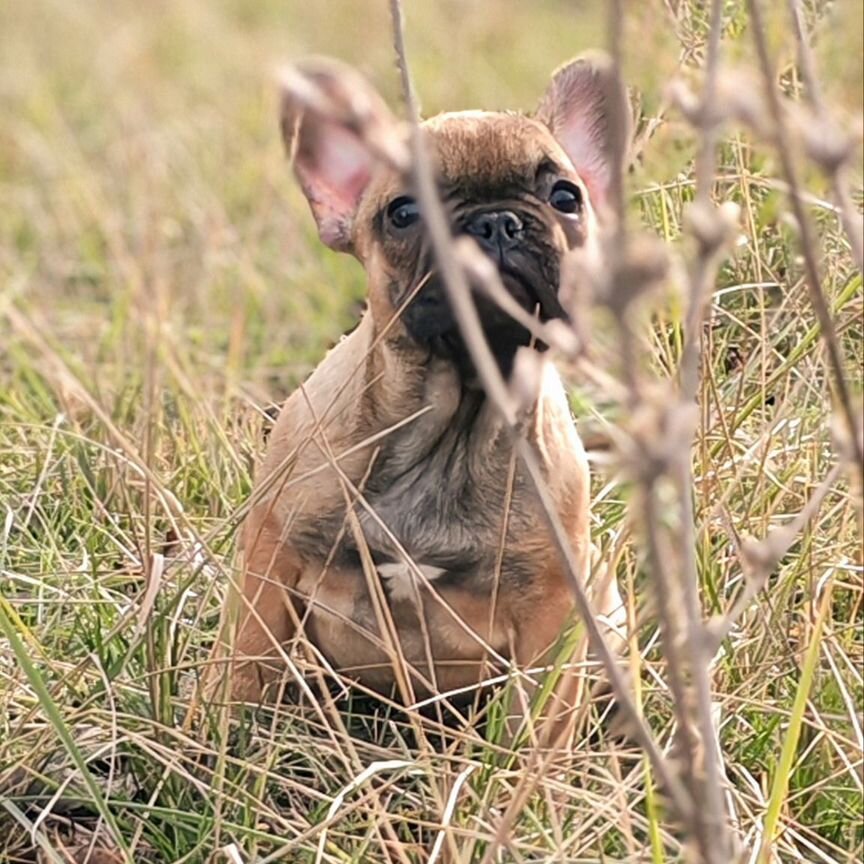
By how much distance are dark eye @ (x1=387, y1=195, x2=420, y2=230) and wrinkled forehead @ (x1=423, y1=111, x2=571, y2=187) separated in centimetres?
14

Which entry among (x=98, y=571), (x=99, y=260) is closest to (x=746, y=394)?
(x=98, y=571)

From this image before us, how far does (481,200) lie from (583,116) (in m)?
0.46

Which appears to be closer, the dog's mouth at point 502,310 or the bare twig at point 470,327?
the bare twig at point 470,327

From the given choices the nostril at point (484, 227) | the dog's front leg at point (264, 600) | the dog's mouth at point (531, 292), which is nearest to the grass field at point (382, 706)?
the dog's front leg at point (264, 600)

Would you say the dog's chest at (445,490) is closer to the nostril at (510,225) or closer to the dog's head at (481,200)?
the dog's head at (481,200)

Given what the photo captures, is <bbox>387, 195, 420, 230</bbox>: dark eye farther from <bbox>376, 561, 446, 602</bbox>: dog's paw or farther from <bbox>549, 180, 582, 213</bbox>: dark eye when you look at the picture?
<bbox>376, 561, 446, 602</bbox>: dog's paw

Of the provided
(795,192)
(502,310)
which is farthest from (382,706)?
(795,192)

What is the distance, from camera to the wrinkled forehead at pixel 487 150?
9.91ft

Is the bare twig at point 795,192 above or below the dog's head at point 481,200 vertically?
above

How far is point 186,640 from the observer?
2822 millimetres

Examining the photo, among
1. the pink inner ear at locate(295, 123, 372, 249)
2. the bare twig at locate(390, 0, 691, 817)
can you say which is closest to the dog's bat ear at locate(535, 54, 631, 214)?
the pink inner ear at locate(295, 123, 372, 249)

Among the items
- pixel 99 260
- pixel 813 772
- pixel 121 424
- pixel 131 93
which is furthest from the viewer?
pixel 131 93

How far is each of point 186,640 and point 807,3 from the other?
1647 mm

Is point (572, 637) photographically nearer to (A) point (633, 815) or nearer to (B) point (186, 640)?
(A) point (633, 815)
